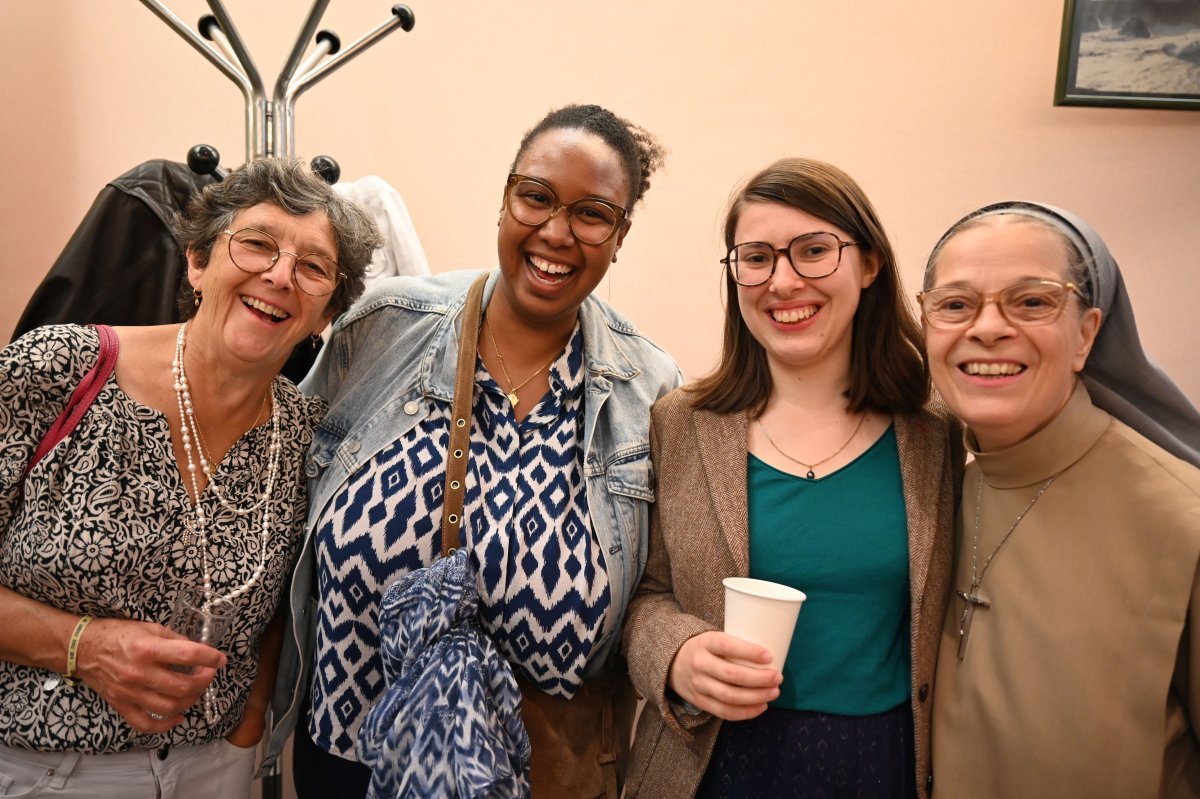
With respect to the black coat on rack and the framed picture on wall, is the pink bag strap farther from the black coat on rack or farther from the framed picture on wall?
the framed picture on wall

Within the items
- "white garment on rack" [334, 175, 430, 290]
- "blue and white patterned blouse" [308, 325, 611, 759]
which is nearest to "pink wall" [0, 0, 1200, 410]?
"white garment on rack" [334, 175, 430, 290]

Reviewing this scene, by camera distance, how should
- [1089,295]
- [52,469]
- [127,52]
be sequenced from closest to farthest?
1. [1089,295]
2. [52,469]
3. [127,52]

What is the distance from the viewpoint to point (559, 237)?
1.59 metres

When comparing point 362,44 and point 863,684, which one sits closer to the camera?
point 863,684

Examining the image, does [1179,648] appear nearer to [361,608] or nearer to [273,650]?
[361,608]

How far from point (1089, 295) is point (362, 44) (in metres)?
1.90

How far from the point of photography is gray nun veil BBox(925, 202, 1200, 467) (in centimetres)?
126

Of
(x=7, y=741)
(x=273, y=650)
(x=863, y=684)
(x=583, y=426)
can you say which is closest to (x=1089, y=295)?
(x=863, y=684)

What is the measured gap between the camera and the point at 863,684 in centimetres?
139

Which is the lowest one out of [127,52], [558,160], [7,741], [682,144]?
[7,741]

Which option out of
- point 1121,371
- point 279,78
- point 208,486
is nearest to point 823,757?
point 1121,371

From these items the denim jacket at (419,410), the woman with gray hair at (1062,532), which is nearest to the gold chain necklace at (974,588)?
the woman with gray hair at (1062,532)

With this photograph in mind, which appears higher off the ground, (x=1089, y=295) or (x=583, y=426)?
(x=1089, y=295)

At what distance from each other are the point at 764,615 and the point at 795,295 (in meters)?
0.56
